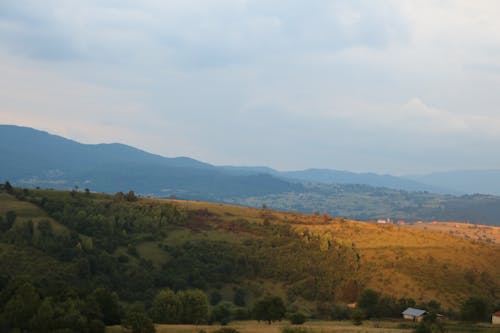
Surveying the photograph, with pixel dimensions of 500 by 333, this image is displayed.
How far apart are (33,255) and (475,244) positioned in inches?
4647

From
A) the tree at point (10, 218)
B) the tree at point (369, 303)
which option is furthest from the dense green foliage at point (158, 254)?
the tree at point (369, 303)

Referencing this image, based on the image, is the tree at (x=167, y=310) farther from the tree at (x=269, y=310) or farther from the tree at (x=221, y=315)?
the tree at (x=269, y=310)

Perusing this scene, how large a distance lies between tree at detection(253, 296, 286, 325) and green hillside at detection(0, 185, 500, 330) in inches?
394

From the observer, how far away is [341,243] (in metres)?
122

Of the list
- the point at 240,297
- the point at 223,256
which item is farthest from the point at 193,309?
the point at 223,256

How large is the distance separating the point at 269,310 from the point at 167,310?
1402cm

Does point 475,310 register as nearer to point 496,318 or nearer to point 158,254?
point 496,318

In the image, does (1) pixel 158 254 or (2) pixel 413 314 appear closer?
(2) pixel 413 314

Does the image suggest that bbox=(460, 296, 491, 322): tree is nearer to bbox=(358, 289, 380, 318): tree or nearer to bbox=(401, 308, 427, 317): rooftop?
bbox=(401, 308, 427, 317): rooftop

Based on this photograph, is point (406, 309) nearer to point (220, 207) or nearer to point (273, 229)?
point (273, 229)

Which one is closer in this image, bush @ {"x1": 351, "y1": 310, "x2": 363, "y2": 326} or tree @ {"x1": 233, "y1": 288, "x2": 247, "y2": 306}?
bush @ {"x1": 351, "y1": 310, "x2": 363, "y2": 326}

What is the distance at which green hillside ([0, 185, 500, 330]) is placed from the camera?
8862 cm

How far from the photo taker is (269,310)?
61062 millimetres

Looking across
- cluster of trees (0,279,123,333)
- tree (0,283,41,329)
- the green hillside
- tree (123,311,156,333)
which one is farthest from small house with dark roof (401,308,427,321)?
tree (0,283,41,329)
